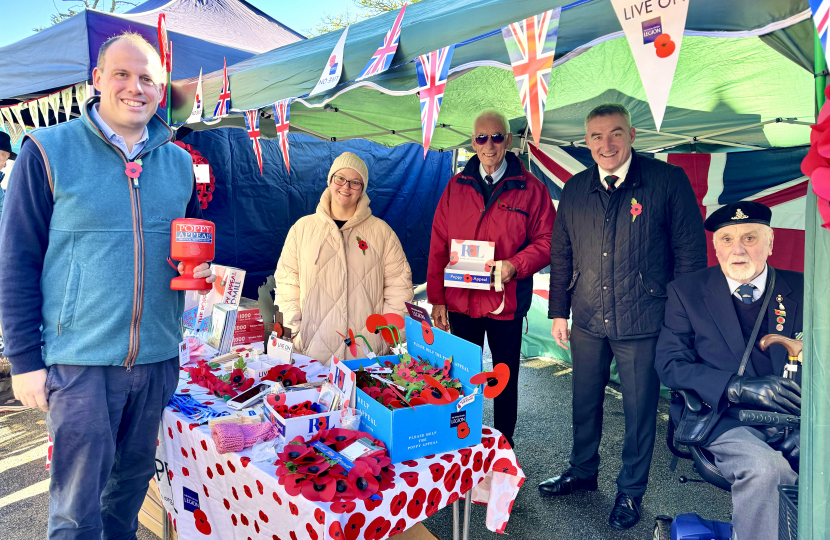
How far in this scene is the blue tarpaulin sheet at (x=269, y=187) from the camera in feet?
16.4

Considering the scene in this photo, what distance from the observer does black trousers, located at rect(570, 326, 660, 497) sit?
2.40 metres

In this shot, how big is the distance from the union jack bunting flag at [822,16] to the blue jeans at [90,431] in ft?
6.22

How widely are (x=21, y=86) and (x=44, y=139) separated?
4299mm

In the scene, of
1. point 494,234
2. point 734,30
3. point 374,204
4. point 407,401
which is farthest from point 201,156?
point 734,30

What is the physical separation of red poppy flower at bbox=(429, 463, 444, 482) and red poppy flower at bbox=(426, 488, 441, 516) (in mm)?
36

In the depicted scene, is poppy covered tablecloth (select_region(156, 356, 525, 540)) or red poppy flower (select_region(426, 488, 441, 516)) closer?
poppy covered tablecloth (select_region(156, 356, 525, 540))

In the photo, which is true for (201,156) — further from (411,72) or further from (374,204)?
(411,72)

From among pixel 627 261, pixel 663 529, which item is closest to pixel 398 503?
pixel 663 529

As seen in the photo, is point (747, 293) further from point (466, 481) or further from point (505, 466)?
point (466, 481)

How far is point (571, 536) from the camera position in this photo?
2357 mm

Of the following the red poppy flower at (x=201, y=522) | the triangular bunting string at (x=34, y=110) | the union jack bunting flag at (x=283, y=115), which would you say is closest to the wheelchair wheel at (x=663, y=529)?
the red poppy flower at (x=201, y=522)

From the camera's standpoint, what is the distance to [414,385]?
1.61 metres

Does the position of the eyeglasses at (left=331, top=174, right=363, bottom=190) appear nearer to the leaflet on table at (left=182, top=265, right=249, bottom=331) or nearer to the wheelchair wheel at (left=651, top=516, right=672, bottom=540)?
the leaflet on table at (left=182, top=265, right=249, bottom=331)

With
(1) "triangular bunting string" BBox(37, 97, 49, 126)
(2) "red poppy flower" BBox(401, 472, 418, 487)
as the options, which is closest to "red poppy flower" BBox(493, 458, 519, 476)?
(2) "red poppy flower" BBox(401, 472, 418, 487)
